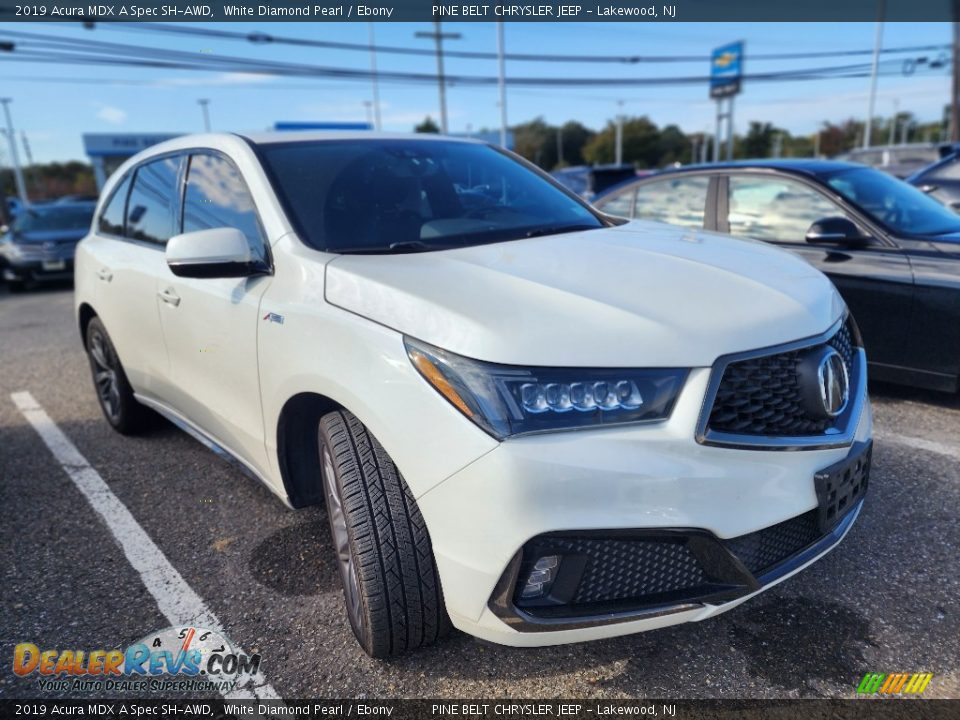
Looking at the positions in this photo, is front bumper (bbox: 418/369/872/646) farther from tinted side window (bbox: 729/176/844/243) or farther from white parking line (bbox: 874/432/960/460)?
tinted side window (bbox: 729/176/844/243)

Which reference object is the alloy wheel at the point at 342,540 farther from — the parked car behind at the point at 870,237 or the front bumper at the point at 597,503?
the parked car behind at the point at 870,237

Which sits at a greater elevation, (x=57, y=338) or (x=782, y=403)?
(x=782, y=403)

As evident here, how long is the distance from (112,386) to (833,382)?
12.7 ft

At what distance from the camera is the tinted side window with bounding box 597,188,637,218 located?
18.2 feet

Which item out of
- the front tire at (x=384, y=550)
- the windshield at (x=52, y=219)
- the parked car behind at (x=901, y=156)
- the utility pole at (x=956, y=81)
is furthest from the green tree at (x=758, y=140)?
the front tire at (x=384, y=550)


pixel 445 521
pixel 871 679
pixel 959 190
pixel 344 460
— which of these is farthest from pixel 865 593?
pixel 959 190

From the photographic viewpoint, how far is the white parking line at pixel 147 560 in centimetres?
207

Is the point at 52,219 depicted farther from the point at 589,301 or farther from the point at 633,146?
the point at 633,146

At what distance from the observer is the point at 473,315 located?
1762mm

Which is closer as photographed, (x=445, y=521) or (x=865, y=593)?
(x=445, y=521)

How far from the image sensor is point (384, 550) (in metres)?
1.87

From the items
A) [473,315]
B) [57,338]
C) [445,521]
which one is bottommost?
[57,338]

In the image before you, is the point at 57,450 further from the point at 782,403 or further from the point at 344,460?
the point at 782,403

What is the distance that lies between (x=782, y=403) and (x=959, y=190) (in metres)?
6.36
